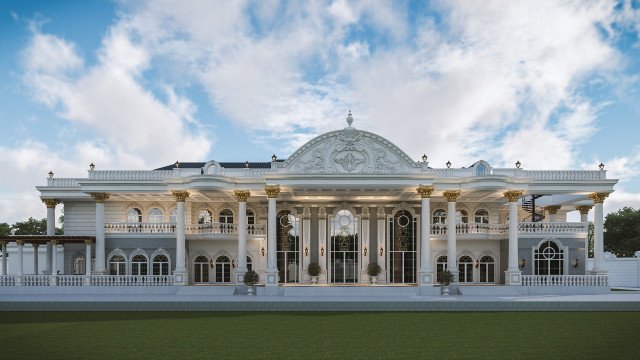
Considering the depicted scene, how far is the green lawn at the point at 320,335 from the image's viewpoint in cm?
1152

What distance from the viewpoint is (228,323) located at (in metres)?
16.3

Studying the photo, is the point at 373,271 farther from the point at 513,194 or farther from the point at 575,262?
the point at 575,262

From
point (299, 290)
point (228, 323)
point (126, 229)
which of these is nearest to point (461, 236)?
point (299, 290)

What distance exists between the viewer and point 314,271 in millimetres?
31500

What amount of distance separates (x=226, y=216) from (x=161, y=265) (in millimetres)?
5140

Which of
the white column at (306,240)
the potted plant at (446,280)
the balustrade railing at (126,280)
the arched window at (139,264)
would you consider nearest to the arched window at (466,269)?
the potted plant at (446,280)

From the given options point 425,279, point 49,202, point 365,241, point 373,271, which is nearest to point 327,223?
point 365,241

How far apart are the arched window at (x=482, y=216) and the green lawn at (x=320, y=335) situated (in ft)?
46.1

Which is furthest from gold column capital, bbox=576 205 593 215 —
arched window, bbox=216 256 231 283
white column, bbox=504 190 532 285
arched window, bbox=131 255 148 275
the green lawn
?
arched window, bbox=131 255 148 275

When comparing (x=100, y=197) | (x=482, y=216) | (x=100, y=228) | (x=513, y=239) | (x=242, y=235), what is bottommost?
(x=513, y=239)

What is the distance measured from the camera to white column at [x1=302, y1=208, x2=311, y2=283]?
31969 mm

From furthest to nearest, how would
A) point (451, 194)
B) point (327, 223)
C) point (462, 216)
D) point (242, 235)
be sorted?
point (462, 216) < point (327, 223) < point (242, 235) < point (451, 194)

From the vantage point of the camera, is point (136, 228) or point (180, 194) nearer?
point (180, 194)

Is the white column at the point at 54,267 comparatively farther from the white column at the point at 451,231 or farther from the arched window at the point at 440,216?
the arched window at the point at 440,216
